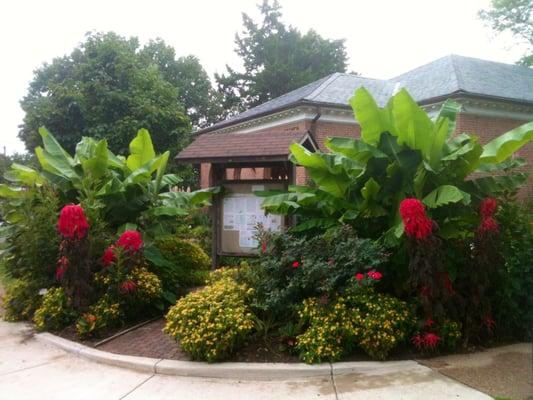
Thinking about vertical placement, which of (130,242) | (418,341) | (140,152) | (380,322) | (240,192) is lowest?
(418,341)

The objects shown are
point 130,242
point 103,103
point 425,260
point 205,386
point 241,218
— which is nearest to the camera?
point 205,386

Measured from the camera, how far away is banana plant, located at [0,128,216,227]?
7570 mm

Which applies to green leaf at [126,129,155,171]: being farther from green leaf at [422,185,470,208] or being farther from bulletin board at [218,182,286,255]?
green leaf at [422,185,470,208]

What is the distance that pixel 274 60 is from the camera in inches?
1591

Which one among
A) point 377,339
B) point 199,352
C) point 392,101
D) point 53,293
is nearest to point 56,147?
point 53,293

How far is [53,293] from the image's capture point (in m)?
6.69

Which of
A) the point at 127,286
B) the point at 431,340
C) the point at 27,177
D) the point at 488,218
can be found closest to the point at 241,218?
the point at 127,286

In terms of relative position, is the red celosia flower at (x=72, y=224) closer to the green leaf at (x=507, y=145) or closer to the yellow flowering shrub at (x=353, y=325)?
the yellow flowering shrub at (x=353, y=325)

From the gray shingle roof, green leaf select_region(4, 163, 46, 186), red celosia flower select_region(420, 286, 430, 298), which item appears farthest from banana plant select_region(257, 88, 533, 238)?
→ the gray shingle roof

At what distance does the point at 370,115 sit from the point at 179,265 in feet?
14.8

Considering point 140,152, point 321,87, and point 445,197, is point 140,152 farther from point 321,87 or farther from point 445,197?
point 321,87

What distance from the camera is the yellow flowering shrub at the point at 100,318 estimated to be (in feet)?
19.6

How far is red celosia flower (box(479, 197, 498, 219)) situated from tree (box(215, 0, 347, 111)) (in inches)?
1365

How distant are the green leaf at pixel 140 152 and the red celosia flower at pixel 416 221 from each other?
208 inches
